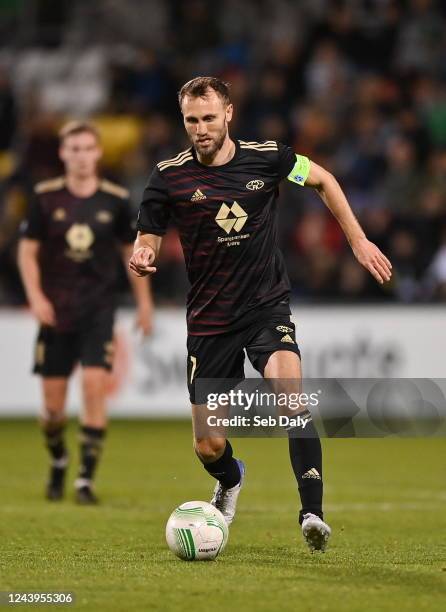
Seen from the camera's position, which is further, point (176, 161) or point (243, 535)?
point (243, 535)

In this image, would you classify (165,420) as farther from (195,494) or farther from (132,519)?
(132,519)

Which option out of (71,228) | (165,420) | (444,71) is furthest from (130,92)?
(71,228)

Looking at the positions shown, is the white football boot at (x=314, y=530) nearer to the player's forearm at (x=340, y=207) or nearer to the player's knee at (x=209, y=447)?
the player's knee at (x=209, y=447)

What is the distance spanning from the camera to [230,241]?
22.5 feet

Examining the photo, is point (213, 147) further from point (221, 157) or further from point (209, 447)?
point (209, 447)

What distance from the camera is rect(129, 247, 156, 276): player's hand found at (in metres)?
6.53

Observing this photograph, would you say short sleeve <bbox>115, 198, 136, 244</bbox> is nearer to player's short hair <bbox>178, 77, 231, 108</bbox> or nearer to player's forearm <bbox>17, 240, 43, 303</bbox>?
player's forearm <bbox>17, 240, 43, 303</bbox>

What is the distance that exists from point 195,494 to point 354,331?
5545 mm

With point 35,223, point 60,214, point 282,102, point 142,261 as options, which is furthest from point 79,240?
point 282,102

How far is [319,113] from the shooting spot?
18094mm

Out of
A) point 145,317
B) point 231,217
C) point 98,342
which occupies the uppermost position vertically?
point 231,217

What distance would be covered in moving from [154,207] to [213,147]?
448mm

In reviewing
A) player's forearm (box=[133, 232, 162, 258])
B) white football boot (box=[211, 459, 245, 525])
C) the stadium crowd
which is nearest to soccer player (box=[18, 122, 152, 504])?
white football boot (box=[211, 459, 245, 525])

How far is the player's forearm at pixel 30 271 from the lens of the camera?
9641 millimetres
